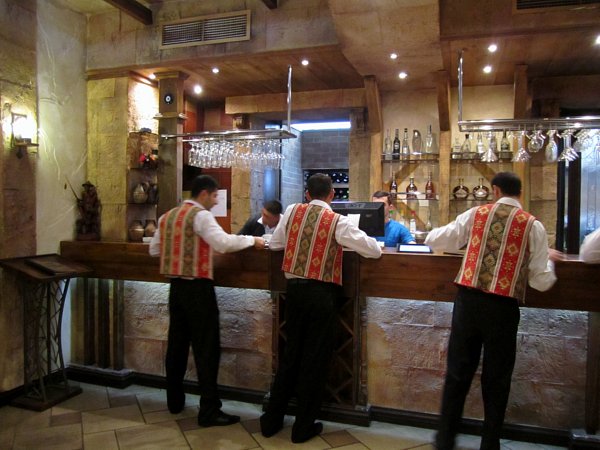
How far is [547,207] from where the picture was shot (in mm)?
4883

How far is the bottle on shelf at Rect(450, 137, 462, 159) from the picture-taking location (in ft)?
16.6

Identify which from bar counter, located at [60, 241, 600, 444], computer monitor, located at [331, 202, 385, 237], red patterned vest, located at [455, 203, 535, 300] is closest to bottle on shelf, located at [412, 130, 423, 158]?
computer monitor, located at [331, 202, 385, 237]

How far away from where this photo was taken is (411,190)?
5.27 m

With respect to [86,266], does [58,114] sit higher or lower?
higher

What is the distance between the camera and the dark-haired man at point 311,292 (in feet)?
9.55

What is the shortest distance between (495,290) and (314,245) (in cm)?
105

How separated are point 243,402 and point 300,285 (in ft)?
4.25

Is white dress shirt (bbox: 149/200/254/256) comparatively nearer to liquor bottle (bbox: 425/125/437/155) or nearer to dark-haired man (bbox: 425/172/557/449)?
dark-haired man (bbox: 425/172/557/449)

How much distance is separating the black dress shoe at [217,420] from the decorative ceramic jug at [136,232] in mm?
1946

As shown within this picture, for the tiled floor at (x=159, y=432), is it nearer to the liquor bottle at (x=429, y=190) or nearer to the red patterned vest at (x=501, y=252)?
the red patterned vest at (x=501, y=252)

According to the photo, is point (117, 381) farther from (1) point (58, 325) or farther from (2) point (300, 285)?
(2) point (300, 285)

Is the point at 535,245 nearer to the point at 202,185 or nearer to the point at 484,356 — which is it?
the point at 484,356

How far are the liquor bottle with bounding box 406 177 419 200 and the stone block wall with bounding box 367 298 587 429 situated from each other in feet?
7.01

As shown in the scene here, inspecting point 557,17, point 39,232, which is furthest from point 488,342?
point 39,232
